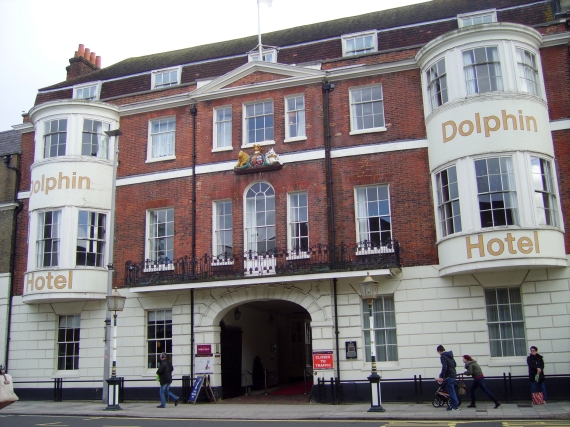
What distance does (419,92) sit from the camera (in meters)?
19.8

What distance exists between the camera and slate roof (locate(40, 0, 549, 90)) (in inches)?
912

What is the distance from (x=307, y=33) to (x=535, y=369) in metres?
16.2

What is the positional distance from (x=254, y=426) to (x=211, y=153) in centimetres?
1046

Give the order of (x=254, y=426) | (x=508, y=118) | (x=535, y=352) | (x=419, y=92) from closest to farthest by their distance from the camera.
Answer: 1. (x=254, y=426)
2. (x=535, y=352)
3. (x=508, y=118)
4. (x=419, y=92)

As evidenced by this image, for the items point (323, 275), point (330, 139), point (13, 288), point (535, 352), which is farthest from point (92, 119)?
point (535, 352)

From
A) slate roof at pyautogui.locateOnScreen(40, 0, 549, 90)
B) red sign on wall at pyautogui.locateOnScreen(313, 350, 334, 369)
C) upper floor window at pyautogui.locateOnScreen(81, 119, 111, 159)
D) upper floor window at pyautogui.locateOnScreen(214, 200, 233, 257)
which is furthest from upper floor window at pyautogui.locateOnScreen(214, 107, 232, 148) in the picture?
red sign on wall at pyautogui.locateOnScreen(313, 350, 334, 369)

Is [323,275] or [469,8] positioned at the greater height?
[469,8]

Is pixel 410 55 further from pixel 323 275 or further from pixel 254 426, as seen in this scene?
pixel 254 426

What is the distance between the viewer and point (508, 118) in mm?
17594

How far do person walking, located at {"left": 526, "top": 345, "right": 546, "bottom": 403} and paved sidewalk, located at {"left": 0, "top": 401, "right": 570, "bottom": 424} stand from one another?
51 centimetres

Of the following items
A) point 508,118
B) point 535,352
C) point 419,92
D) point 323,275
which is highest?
point 419,92

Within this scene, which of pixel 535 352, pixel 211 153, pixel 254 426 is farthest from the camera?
pixel 211 153

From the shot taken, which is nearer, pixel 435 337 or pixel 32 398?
pixel 435 337

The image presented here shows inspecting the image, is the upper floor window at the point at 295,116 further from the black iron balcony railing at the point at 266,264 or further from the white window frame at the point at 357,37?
the black iron balcony railing at the point at 266,264
